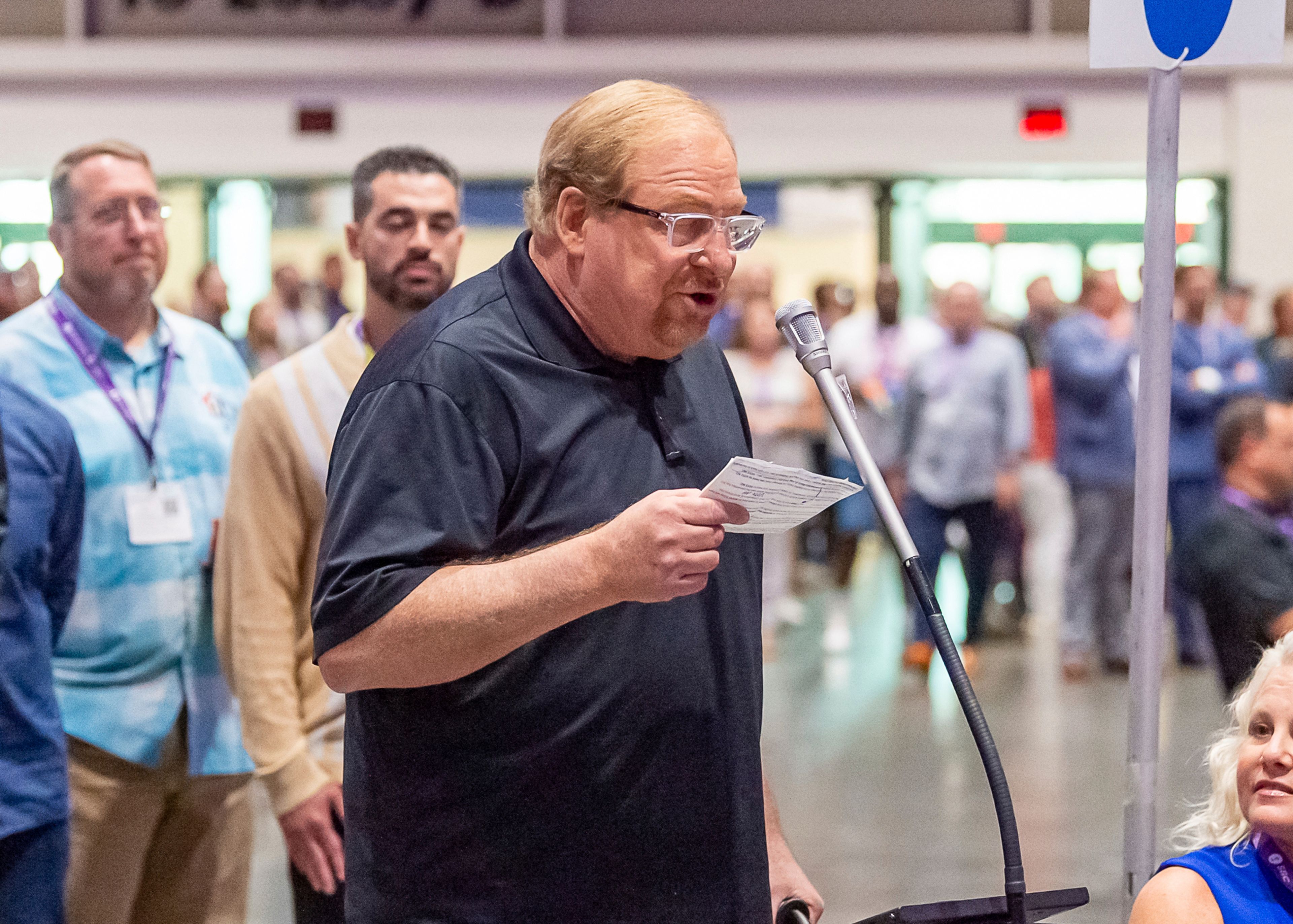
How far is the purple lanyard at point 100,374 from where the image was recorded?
2939 millimetres

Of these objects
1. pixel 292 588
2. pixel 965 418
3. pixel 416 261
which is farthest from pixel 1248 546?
pixel 965 418

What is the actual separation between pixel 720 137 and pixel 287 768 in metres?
1.43

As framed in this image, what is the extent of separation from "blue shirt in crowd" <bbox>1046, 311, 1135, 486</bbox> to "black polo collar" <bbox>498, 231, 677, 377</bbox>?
5774 millimetres

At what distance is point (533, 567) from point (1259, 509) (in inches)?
145

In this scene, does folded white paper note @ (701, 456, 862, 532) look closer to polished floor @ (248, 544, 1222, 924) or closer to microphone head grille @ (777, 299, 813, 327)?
microphone head grille @ (777, 299, 813, 327)

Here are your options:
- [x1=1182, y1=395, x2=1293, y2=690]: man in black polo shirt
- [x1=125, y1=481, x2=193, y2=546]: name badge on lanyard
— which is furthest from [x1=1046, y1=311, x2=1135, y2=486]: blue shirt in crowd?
[x1=125, y1=481, x2=193, y2=546]: name badge on lanyard

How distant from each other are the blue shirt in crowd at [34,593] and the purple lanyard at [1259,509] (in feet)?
11.2

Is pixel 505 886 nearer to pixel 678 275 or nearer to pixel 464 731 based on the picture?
pixel 464 731

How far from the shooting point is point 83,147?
3.02 m

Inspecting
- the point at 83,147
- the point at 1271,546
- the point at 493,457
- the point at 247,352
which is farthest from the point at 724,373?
the point at 247,352

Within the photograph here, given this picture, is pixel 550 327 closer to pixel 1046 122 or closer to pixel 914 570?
pixel 914 570

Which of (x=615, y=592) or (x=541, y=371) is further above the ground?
(x=541, y=371)

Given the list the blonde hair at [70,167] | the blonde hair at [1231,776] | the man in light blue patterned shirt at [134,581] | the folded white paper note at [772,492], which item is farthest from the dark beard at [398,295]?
the blonde hair at [1231,776]

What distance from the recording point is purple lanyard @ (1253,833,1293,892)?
193cm
